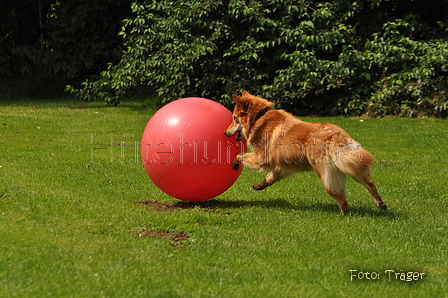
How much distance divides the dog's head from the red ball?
5.0 inches

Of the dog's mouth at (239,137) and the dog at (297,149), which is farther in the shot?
the dog's mouth at (239,137)

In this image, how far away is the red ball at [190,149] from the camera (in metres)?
6.98

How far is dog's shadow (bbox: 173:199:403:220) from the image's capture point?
7421 mm

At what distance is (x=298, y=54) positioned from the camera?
53.3ft

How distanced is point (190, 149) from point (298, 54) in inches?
392

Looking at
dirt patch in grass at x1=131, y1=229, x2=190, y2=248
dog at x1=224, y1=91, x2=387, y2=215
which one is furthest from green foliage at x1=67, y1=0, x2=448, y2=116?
dirt patch in grass at x1=131, y1=229, x2=190, y2=248

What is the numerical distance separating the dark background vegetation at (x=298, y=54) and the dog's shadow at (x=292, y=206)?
28.3ft

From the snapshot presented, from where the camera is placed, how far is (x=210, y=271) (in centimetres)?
504

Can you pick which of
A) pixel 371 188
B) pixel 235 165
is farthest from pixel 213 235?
pixel 371 188

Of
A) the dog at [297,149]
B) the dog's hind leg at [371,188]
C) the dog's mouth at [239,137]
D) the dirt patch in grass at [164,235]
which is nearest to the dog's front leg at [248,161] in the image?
the dog at [297,149]

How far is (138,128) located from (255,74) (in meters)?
4.10

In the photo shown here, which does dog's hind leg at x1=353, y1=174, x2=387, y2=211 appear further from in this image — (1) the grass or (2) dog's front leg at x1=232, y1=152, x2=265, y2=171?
(2) dog's front leg at x1=232, y1=152, x2=265, y2=171

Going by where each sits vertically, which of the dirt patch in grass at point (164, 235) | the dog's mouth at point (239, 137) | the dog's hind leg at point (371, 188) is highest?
the dog's mouth at point (239, 137)

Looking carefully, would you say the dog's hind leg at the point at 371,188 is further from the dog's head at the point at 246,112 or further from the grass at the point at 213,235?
the dog's head at the point at 246,112
